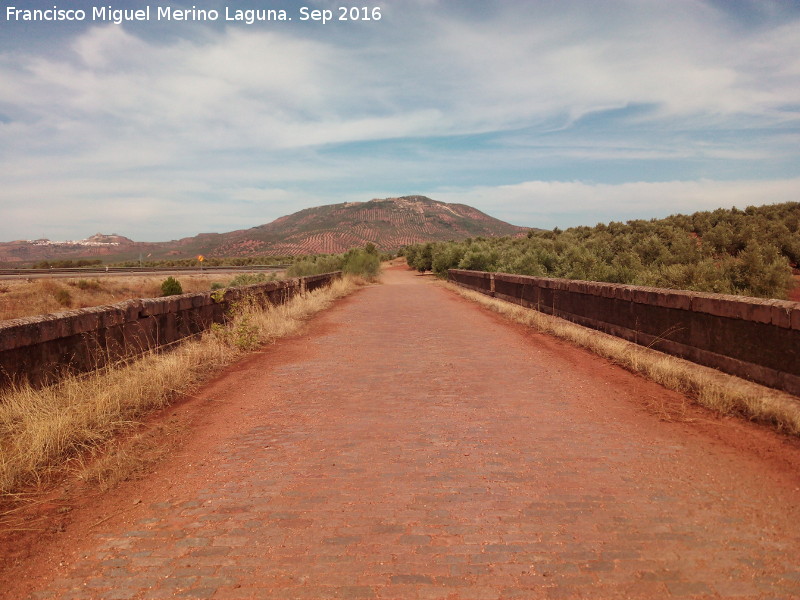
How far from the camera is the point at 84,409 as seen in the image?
18.4ft

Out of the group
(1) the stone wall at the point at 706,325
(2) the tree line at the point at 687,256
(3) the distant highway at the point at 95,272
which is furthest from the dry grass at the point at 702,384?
(3) the distant highway at the point at 95,272

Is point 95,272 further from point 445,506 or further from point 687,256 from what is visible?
point 445,506

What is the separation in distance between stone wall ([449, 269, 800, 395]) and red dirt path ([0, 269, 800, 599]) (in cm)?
102

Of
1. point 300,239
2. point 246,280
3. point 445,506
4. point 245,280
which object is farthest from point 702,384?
point 300,239

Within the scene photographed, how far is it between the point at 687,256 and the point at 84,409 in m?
22.5

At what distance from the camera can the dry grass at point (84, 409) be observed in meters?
4.58

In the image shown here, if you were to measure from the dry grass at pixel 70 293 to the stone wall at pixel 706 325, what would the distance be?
72.0ft

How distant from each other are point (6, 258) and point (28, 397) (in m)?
218

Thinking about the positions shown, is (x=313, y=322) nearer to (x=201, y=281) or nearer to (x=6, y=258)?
(x=201, y=281)

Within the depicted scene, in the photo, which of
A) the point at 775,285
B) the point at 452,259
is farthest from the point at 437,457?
the point at 452,259

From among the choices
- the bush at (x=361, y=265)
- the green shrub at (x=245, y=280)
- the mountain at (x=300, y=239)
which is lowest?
the green shrub at (x=245, y=280)

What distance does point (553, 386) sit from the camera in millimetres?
7402

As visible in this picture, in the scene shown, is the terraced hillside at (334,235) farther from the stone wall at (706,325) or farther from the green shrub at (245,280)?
the stone wall at (706,325)

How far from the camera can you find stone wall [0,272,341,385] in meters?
5.68
